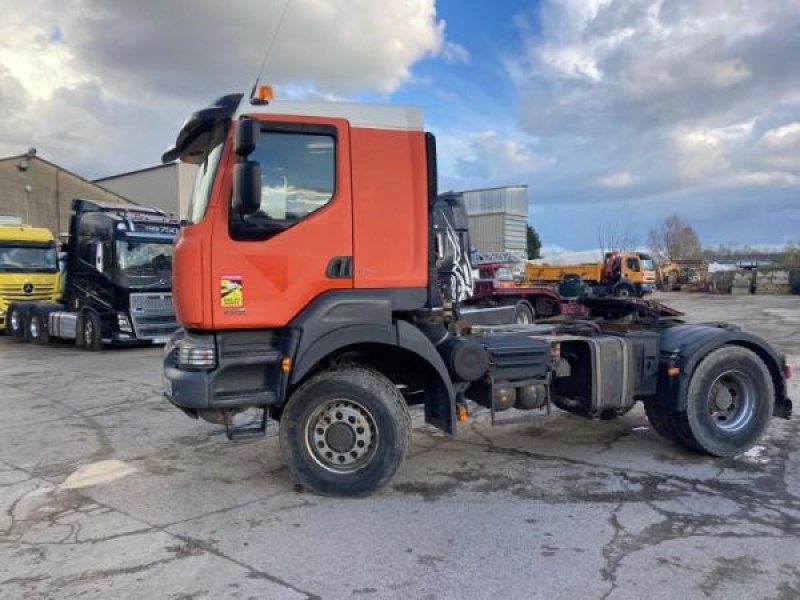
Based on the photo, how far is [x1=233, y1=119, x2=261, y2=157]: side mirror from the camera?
184 inches

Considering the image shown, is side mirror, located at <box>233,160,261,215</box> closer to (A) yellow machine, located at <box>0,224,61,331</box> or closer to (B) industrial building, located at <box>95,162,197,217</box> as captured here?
(A) yellow machine, located at <box>0,224,61,331</box>

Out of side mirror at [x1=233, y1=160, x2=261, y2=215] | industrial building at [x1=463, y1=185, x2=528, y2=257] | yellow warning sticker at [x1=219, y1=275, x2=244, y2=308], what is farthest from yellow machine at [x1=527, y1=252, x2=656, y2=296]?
side mirror at [x1=233, y1=160, x2=261, y2=215]

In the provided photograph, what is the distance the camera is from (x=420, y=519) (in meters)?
4.74

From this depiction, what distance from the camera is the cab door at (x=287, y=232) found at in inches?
193

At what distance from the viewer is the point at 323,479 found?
512 cm

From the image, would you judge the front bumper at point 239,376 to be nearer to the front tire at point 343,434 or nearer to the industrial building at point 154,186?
the front tire at point 343,434

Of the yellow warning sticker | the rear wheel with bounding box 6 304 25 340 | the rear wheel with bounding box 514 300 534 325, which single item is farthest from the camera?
the rear wheel with bounding box 6 304 25 340

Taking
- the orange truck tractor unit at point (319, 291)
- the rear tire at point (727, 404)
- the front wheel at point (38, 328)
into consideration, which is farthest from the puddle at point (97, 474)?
the front wheel at point (38, 328)

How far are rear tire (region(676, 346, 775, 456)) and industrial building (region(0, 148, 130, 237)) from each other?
3507 cm

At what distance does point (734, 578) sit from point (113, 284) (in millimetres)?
14811

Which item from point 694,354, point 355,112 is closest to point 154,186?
point 355,112

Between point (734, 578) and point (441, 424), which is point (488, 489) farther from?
point (734, 578)

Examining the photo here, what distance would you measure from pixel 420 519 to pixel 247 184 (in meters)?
2.64

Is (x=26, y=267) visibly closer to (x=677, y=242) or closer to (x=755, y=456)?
(x=755, y=456)
